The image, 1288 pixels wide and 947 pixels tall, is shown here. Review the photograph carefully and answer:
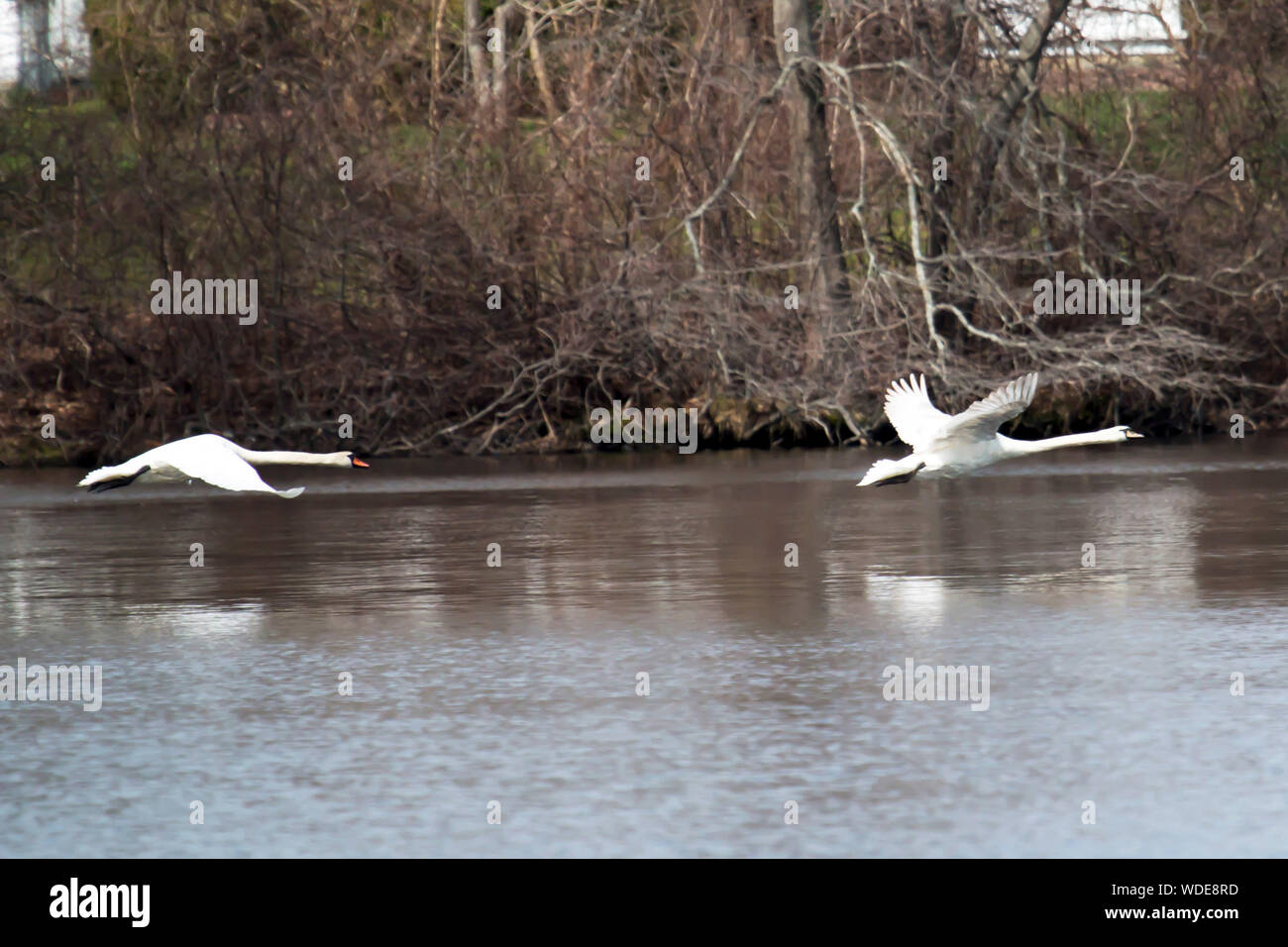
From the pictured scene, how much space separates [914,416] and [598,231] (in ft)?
43.4

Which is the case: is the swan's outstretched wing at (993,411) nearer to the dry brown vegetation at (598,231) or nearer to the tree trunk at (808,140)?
the dry brown vegetation at (598,231)

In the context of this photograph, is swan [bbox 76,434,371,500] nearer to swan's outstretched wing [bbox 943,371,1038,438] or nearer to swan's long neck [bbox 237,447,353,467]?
swan's long neck [bbox 237,447,353,467]

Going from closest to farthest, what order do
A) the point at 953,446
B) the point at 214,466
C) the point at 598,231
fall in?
1. the point at 214,466
2. the point at 953,446
3. the point at 598,231

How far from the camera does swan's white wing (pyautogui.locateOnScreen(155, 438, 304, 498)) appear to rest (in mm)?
11898

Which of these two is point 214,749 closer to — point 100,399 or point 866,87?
point 100,399

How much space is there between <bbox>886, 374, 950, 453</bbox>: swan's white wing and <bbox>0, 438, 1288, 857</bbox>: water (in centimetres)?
84

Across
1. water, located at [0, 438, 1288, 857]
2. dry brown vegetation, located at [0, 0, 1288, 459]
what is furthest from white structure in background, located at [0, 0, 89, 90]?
water, located at [0, 438, 1288, 857]

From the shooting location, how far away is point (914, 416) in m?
Result: 14.8

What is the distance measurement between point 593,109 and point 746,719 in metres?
19.9

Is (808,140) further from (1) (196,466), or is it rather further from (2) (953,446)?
(1) (196,466)

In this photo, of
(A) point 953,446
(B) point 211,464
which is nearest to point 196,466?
(B) point 211,464

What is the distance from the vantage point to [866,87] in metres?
29.0

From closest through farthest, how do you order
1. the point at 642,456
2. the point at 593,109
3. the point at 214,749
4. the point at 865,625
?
the point at 214,749, the point at 865,625, the point at 642,456, the point at 593,109

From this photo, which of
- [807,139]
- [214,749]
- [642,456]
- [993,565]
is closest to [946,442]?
[993,565]
